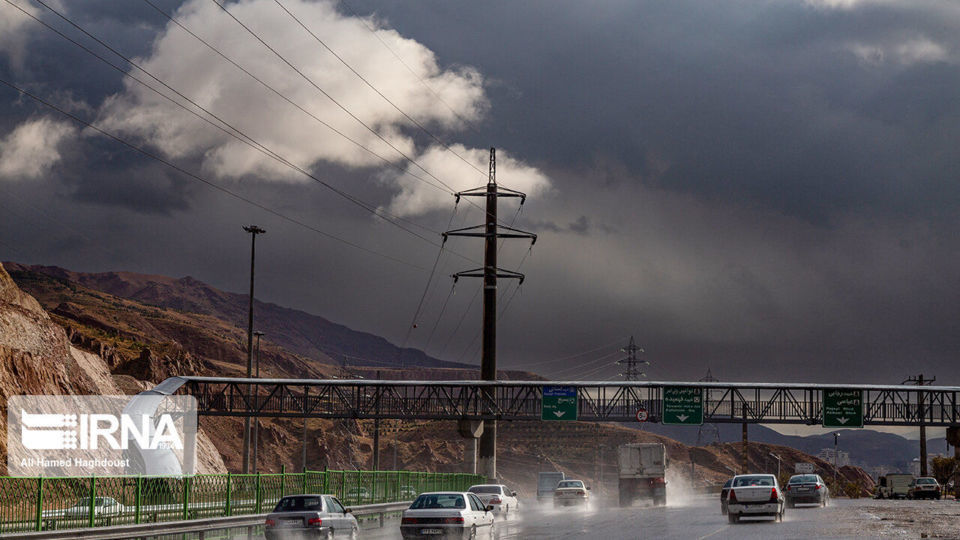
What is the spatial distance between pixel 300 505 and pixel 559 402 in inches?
1924

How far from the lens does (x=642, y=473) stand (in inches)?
2608

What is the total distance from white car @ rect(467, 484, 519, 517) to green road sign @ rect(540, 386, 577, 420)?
25.7 meters

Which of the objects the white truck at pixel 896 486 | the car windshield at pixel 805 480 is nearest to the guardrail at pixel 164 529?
the car windshield at pixel 805 480

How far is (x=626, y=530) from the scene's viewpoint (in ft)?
118

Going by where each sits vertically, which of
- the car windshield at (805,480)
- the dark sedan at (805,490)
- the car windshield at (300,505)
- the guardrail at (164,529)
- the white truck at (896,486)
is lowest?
the white truck at (896,486)

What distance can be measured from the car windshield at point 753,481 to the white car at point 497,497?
36.1 ft

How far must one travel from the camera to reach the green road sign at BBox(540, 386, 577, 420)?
76188 mm

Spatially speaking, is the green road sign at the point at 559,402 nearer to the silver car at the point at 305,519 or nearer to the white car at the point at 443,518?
the white car at the point at 443,518

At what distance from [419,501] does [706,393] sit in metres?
52.4

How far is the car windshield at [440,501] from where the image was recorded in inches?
1144

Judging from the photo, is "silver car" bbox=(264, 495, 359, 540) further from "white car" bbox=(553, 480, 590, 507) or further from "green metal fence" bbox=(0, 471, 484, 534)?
"white car" bbox=(553, 480, 590, 507)

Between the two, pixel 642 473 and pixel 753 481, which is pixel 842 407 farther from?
pixel 753 481

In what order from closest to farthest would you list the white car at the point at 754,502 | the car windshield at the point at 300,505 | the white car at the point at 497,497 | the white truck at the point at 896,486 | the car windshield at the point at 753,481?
1. the car windshield at the point at 300,505
2. the white car at the point at 754,502
3. the car windshield at the point at 753,481
4. the white car at the point at 497,497
5. the white truck at the point at 896,486

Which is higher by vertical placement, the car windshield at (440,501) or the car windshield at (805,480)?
the car windshield at (440,501)
